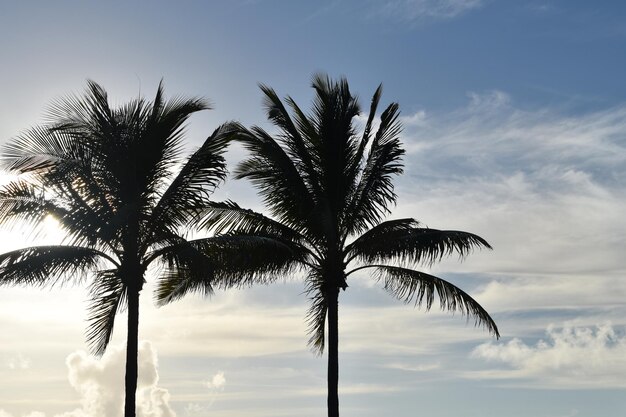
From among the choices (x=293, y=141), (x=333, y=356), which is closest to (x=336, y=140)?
(x=293, y=141)

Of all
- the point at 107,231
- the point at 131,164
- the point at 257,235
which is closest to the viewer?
the point at 107,231

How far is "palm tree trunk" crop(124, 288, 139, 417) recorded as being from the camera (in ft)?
69.6

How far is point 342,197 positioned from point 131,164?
6565 mm

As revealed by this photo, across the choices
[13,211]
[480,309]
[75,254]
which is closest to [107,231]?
[75,254]

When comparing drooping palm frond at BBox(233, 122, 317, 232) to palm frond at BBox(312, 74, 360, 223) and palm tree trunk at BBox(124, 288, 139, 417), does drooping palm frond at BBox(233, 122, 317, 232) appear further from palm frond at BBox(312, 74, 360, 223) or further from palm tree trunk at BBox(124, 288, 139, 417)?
palm tree trunk at BBox(124, 288, 139, 417)

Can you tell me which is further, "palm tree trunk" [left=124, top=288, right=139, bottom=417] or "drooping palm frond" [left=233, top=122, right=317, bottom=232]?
"drooping palm frond" [left=233, top=122, right=317, bottom=232]

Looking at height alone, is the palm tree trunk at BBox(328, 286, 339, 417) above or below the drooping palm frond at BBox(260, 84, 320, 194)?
below

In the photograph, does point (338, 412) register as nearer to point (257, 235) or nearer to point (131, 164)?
point (257, 235)

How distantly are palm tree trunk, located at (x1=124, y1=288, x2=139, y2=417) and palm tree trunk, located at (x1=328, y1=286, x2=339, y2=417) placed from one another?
5.79m

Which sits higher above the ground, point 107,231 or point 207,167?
point 207,167

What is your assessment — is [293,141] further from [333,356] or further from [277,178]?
[333,356]

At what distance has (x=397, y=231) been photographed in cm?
2559

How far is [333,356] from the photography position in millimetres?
24922

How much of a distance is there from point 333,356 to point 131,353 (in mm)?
6057
